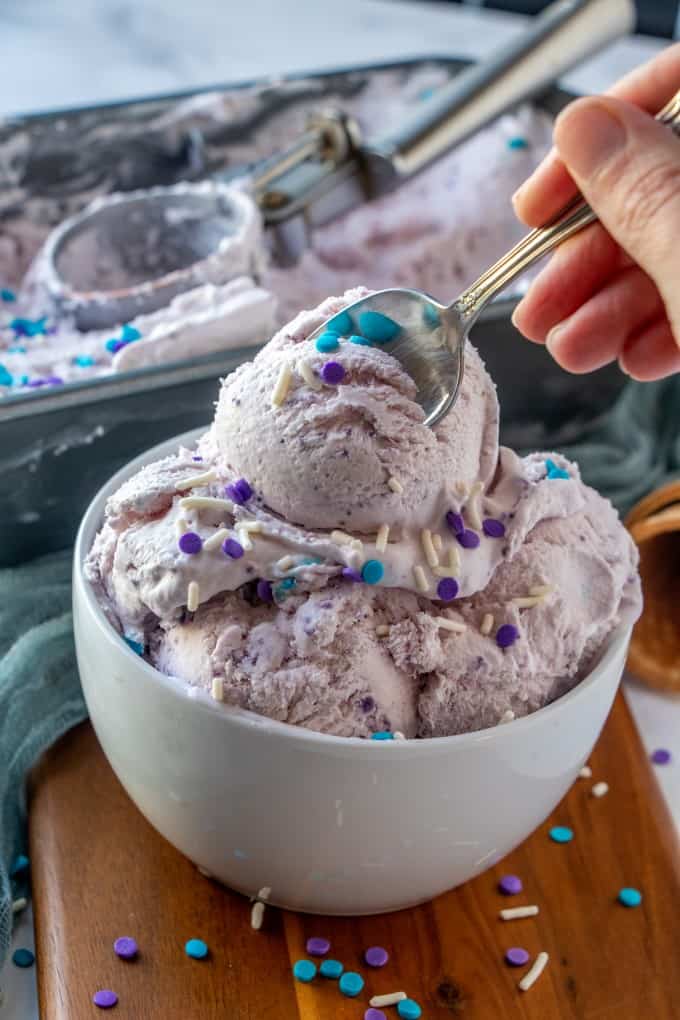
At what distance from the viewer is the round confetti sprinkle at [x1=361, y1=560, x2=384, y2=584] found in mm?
705

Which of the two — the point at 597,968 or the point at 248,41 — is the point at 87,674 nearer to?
the point at 597,968

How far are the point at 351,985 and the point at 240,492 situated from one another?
0.33 meters

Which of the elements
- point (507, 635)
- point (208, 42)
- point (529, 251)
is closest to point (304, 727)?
point (507, 635)

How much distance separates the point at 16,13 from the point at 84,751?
164cm

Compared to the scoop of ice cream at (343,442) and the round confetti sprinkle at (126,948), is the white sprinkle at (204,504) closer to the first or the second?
the scoop of ice cream at (343,442)

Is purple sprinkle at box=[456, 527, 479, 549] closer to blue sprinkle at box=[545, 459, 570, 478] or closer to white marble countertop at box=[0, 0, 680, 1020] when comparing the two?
blue sprinkle at box=[545, 459, 570, 478]

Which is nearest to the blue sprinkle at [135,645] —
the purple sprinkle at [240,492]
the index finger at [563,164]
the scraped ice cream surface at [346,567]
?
the scraped ice cream surface at [346,567]

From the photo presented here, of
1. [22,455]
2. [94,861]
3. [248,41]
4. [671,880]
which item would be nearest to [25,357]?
[22,455]

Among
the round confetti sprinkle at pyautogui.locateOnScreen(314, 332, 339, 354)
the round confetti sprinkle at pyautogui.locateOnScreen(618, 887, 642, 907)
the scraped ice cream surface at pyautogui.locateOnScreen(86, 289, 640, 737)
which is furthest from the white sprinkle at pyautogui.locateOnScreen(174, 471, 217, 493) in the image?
the round confetti sprinkle at pyautogui.locateOnScreen(618, 887, 642, 907)

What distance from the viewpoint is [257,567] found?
72 centimetres

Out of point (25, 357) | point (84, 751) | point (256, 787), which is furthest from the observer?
point (25, 357)

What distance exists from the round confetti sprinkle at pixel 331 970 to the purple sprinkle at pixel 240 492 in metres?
0.31

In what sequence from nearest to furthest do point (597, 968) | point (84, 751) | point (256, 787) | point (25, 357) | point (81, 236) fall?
point (256, 787) < point (597, 968) < point (84, 751) < point (25, 357) < point (81, 236)

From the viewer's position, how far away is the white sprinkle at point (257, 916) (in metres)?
0.81
